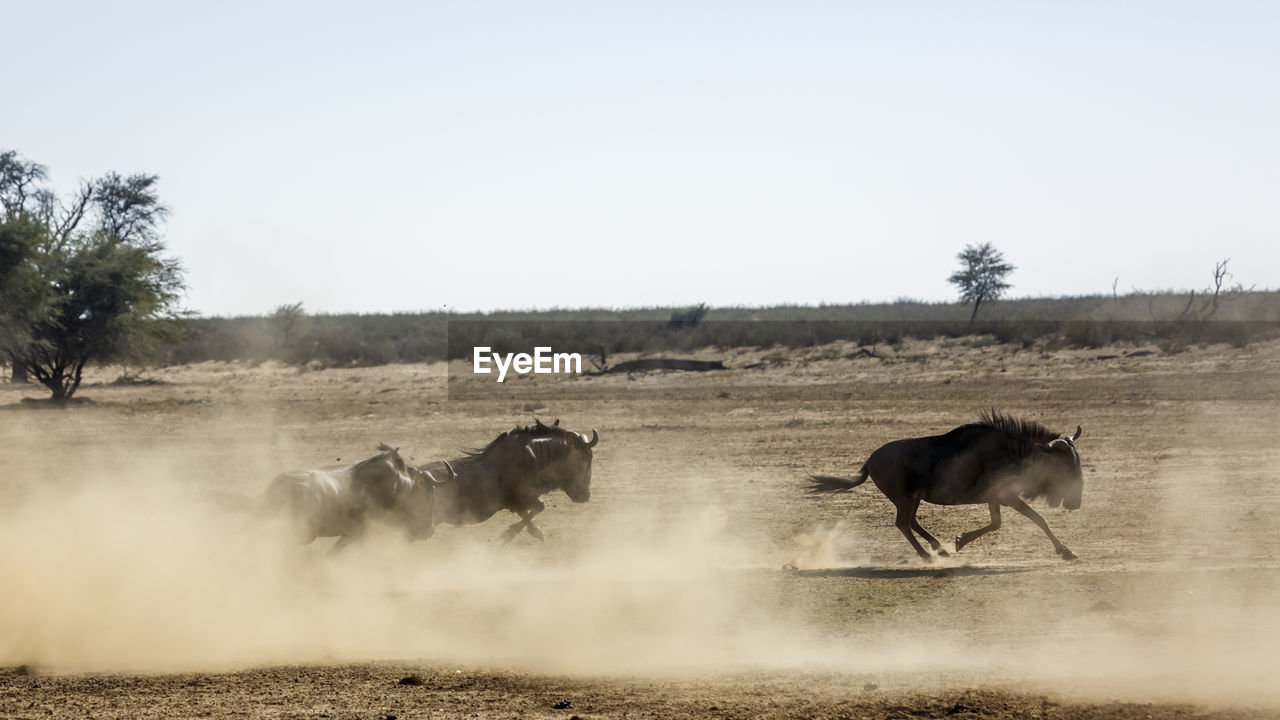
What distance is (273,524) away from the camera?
11.3 meters

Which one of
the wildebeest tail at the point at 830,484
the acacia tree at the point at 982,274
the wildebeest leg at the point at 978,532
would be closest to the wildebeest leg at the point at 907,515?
the wildebeest leg at the point at 978,532

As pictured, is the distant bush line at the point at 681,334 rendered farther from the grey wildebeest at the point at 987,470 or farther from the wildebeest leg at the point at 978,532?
the wildebeest leg at the point at 978,532

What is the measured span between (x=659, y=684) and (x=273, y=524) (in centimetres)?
449

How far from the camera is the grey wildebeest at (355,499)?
37.3 feet

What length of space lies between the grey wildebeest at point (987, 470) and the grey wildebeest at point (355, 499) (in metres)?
5.00

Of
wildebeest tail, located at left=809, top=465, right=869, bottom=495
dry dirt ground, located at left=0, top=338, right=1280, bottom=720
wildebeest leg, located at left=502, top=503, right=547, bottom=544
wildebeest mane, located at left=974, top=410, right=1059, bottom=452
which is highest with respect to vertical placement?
wildebeest mane, located at left=974, top=410, right=1059, bottom=452

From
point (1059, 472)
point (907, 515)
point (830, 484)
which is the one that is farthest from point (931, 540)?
point (1059, 472)

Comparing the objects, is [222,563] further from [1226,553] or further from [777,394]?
[777,394]

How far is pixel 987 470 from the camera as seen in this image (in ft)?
42.4

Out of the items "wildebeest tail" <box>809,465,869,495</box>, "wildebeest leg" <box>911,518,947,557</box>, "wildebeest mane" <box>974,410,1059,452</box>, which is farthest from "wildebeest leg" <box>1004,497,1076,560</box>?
"wildebeest tail" <box>809,465,869,495</box>

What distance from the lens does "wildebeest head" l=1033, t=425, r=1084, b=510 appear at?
1298 centimetres

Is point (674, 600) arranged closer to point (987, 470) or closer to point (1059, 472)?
point (987, 470)

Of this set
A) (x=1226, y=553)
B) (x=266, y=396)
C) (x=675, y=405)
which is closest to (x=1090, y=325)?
(x=675, y=405)

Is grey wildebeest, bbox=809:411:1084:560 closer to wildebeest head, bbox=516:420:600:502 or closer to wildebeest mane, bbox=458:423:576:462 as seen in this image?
wildebeest head, bbox=516:420:600:502
